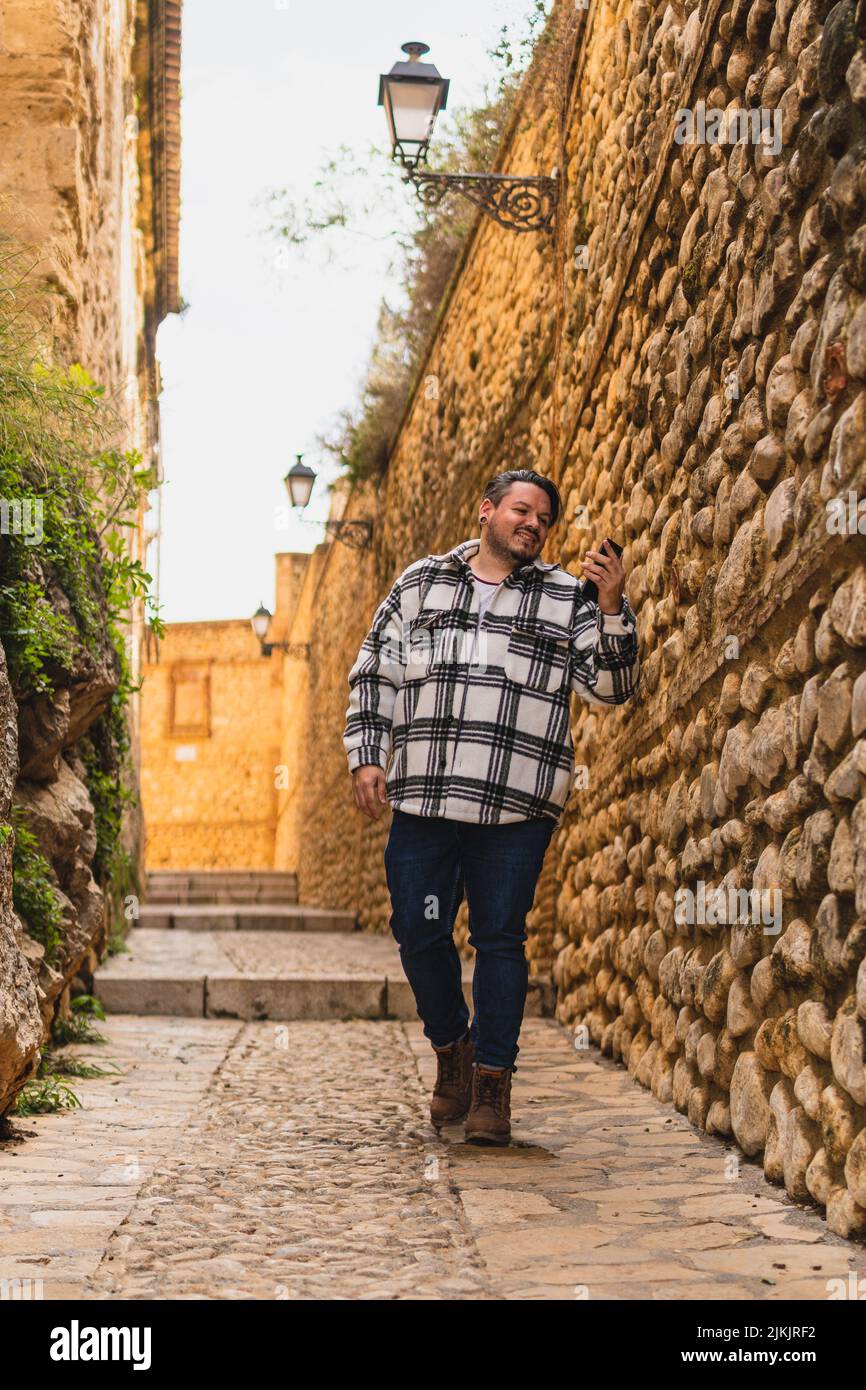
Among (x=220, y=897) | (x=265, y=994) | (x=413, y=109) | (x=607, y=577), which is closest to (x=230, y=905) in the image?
(x=220, y=897)

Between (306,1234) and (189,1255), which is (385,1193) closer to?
(306,1234)

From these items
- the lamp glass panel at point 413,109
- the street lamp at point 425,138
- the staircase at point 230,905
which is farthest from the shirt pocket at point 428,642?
the staircase at point 230,905

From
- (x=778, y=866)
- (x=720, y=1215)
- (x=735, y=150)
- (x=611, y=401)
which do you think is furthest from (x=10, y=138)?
(x=720, y=1215)

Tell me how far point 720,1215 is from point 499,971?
90cm

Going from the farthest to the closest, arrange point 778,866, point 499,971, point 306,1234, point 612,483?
point 612,483
point 499,971
point 778,866
point 306,1234

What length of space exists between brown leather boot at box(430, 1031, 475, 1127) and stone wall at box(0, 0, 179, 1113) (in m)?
1.01

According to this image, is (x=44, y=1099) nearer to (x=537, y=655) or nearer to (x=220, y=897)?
(x=537, y=655)

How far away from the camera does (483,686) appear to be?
11.7 ft

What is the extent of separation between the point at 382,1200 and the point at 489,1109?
1.84 ft

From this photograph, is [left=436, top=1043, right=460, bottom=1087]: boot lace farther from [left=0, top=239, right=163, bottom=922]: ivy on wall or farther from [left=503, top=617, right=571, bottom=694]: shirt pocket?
[left=0, top=239, right=163, bottom=922]: ivy on wall

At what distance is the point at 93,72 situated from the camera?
6293mm

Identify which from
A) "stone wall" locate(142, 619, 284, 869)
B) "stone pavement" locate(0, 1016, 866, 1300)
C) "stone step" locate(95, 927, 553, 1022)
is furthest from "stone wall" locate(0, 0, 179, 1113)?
"stone wall" locate(142, 619, 284, 869)

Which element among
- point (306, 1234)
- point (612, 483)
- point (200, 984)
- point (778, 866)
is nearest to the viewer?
point (306, 1234)

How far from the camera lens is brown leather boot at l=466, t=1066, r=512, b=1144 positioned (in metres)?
3.36
